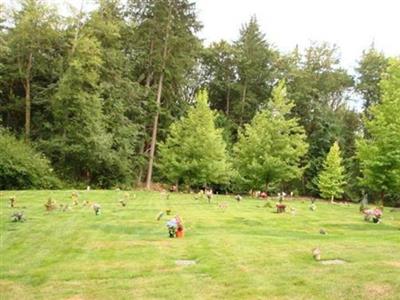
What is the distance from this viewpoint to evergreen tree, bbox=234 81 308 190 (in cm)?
3225

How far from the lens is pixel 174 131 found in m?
35.7

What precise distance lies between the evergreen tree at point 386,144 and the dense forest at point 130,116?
→ 0.07 metres

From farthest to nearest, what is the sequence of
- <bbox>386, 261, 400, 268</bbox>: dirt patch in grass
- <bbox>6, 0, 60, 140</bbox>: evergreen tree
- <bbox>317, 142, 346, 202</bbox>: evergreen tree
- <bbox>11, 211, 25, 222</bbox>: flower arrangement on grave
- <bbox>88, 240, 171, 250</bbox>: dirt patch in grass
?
<bbox>317, 142, 346, 202</bbox>: evergreen tree → <bbox>6, 0, 60, 140</bbox>: evergreen tree → <bbox>11, 211, 25, 222</bbox>: flower arrangement on grave → <bbox>88, 240, 171, 250</bbox>: dirt patch in grass → <bbox>386, 261, 400, 268</bbox>: dirt patch in grass

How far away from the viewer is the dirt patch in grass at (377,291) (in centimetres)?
784

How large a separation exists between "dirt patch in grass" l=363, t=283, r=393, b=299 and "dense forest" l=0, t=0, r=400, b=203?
784 inches

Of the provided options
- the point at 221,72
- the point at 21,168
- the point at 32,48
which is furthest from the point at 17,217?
the point at 221,72

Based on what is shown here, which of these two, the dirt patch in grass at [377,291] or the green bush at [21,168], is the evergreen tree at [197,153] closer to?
the green bush at [21,168]

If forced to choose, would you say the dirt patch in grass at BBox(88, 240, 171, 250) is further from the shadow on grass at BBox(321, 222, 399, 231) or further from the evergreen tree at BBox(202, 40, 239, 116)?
the evergreen tree at BBox(202, 40, 239, 116)

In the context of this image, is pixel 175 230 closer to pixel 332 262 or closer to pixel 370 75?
pixel 332 262

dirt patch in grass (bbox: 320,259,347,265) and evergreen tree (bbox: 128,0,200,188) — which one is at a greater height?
evergreen tree (bbox: 128,0,200,188)

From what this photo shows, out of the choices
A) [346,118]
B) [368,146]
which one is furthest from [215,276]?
[346,118]

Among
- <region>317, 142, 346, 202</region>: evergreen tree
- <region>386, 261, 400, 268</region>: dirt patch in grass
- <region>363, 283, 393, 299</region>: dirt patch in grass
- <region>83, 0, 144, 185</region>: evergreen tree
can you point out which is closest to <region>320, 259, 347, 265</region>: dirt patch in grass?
<region>386, 261, 400, 268</region>: dirt patch in grass

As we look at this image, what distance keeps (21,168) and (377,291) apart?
25632 mm

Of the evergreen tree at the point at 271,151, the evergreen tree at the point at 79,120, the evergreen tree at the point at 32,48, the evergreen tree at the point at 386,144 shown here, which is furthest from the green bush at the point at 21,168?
the evergreen tree at the point at 386,144
